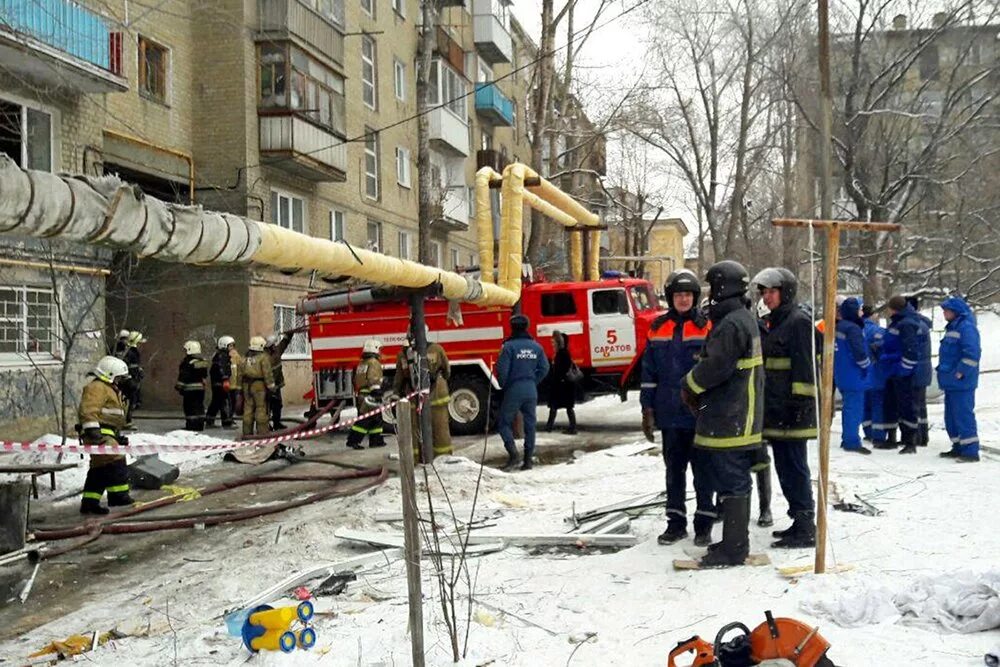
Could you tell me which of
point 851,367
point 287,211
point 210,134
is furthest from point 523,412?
point 287,211

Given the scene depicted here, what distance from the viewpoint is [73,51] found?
13.9 meters

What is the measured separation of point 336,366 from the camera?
15383 mm

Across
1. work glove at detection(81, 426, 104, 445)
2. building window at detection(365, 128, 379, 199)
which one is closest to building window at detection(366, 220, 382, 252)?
building window at detection(365, 128, 379, 199)

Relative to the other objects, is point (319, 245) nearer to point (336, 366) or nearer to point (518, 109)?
point (336, 366)

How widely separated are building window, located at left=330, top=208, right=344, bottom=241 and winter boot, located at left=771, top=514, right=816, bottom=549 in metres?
19.7

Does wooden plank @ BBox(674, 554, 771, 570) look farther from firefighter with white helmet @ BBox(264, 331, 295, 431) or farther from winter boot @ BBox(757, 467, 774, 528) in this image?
firefighter with white helmet @ BBox(264, 331, 295, 431)

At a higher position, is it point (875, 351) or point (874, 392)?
point (875, 351)

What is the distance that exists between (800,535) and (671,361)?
1492 millimetres

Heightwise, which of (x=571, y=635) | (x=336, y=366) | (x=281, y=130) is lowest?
(x=571, y=635)

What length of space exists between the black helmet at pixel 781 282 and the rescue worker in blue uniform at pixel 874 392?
436cm

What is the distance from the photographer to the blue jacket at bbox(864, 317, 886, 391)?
10.2m

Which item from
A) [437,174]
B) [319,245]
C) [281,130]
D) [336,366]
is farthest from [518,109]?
[319,245]

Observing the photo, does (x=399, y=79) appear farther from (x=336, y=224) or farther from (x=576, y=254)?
(x=576, y=254)

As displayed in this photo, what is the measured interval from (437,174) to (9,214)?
A: 26270 mm
